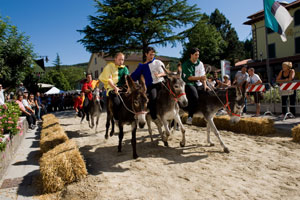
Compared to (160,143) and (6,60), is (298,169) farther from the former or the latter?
(6,60)

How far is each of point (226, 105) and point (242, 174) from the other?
2176 millimetres

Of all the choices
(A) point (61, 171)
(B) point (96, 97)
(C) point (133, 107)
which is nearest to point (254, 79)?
(B) point (96, 97)

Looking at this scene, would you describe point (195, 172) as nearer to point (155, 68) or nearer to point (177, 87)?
point (177, 87)

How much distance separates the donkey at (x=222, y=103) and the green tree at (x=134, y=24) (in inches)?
615

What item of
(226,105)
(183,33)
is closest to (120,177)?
(226,105)

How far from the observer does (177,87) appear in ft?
17.9

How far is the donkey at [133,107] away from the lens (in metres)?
4.99

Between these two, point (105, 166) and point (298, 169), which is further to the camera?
point (105, 166)

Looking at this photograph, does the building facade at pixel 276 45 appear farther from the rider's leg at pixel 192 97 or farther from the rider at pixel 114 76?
the rider at pixel 114 76

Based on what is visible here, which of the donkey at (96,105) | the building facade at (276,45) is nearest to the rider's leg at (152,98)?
the donkey at (96,105)

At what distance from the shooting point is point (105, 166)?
16.3 ft

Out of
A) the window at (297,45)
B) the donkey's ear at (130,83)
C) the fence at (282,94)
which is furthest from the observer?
the window at (297,45)

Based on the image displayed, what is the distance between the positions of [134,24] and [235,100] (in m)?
16.1

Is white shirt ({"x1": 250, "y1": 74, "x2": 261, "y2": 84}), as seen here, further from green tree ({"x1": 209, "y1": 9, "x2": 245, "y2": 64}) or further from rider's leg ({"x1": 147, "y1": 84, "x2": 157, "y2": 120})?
green tree ({"x1": 209, "y1": 9, "x2": 245, "y2": 64})
